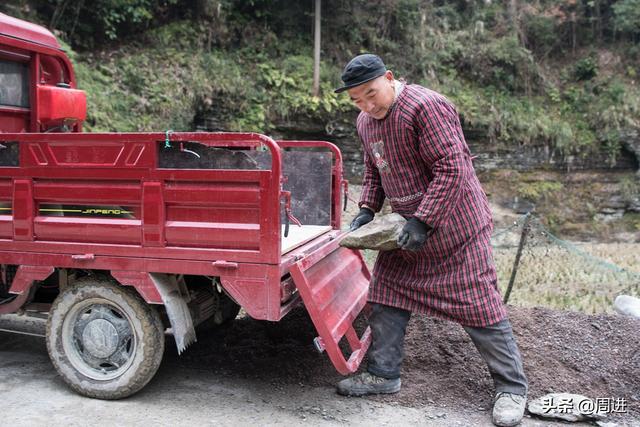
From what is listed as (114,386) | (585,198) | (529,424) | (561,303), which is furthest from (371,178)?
(585,198)

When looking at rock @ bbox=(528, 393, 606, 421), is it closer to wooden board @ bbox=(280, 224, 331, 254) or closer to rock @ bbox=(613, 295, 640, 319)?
wooden board @ bbox=(280, 224, 331, 254)

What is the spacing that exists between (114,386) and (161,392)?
0.29 meters

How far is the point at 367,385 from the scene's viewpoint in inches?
129

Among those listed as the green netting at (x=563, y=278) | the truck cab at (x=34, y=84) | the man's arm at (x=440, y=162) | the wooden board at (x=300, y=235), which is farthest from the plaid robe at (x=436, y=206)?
the green netting at (x=563, y=278)

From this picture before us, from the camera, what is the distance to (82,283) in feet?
10.6

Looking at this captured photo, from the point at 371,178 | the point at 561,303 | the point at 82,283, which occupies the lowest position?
the point at 561,303

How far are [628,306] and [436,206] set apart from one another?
2852 millimetres

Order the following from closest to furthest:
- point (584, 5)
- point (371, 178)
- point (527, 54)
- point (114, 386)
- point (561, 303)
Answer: point (114, 386) → point (371, 178) → point (561, 303) → point (527, 54) → point (584, 5)

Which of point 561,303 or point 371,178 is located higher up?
point 371,178

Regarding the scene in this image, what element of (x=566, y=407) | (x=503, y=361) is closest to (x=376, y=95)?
(x=503, y=361)

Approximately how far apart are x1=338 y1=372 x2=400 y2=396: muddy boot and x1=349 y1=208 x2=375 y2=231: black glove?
909 millimetres

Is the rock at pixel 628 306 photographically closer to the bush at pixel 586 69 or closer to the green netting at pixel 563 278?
the green netting at pixel 563 278

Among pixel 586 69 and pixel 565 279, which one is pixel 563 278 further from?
pixel 586 69

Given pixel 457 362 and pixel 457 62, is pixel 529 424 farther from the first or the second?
pixel 457 62
